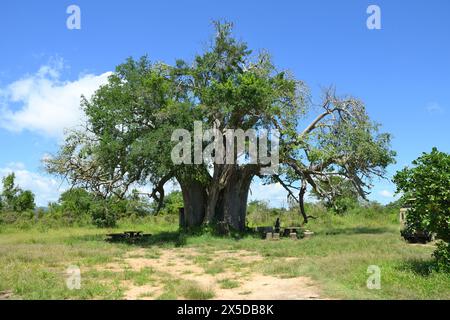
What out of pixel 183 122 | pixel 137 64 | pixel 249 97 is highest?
pixel 137 64

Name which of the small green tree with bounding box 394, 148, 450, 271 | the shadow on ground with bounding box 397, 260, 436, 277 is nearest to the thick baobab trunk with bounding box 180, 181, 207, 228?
the shadow on ground with bounding box 397, 260, 436, 277

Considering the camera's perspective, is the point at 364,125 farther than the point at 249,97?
Yes

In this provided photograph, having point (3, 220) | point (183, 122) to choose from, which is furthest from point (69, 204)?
point (183, 122)

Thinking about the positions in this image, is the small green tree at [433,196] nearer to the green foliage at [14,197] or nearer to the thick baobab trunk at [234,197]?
the thick baobab trunk at [234,197]

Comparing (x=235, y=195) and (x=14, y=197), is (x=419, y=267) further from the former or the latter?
(x=14, y=197)

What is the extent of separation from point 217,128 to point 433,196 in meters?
12.4

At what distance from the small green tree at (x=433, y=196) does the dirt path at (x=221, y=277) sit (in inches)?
112

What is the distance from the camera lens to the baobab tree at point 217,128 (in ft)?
63.6
